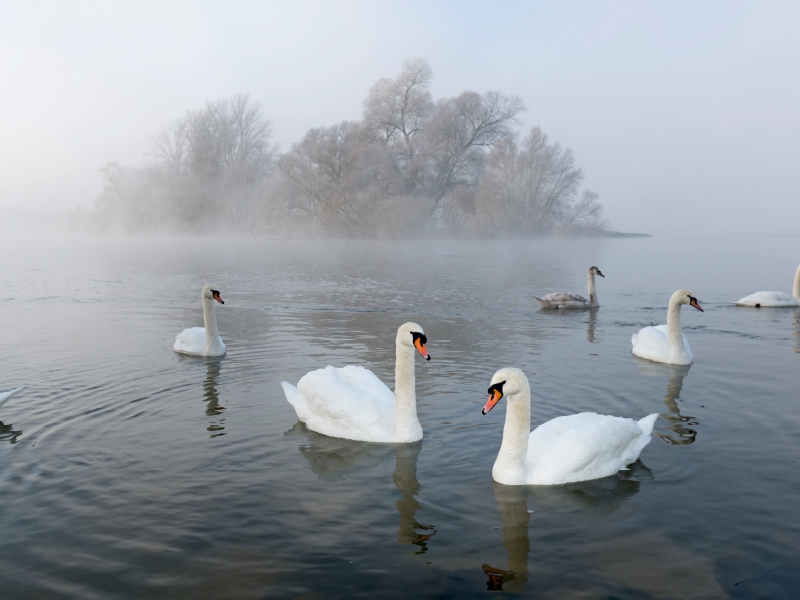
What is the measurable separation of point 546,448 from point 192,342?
629 centimetres

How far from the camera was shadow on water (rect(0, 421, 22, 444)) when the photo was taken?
6.17 m

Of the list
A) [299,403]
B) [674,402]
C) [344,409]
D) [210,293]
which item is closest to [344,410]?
[344,409]

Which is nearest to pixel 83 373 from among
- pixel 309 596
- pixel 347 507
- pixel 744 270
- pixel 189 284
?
pixel 347 507

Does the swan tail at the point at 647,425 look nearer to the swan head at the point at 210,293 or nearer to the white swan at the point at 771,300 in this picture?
the swan head at the point at 210,293

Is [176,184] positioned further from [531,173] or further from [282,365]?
[282,365]

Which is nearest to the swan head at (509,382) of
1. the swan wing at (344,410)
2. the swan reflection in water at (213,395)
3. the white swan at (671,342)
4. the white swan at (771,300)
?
the swan wing at (344,410)

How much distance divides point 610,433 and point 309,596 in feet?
8.83

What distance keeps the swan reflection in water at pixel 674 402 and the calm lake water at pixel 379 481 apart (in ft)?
0.12

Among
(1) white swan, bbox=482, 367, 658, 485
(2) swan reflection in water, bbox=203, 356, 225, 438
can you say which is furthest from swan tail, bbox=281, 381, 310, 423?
(1) white swan, bbox=482, 367, 658, 485

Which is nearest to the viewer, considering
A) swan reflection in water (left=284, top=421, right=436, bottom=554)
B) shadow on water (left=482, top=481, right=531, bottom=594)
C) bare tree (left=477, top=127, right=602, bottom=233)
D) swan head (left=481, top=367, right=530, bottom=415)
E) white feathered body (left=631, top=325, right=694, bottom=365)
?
shadow on water (left=482, top=481, right=531, bottom=594)

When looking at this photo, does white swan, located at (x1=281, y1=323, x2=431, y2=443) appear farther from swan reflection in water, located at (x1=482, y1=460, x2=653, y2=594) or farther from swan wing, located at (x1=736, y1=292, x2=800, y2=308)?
swan wing, located at (x1=736, y1=292, x2=800, y2=308)

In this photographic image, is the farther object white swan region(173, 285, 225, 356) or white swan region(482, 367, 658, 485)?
white swan region(173, 285, 225, 356)

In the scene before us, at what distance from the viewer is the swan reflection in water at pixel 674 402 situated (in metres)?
6.20

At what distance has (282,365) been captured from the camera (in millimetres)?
9398
